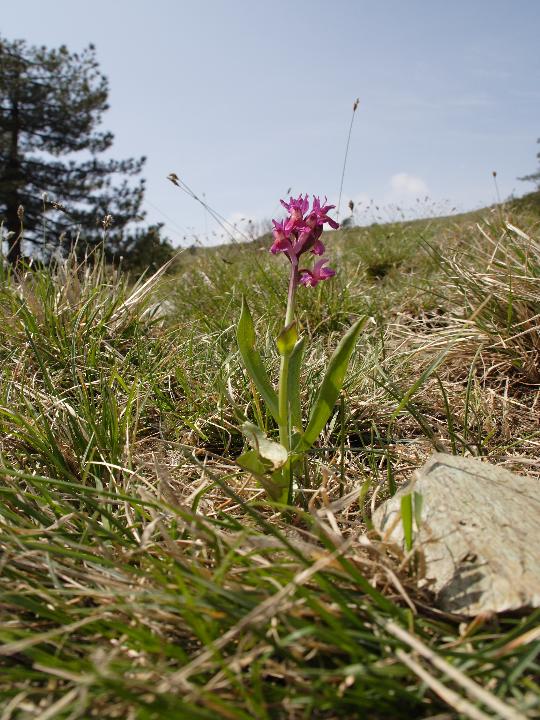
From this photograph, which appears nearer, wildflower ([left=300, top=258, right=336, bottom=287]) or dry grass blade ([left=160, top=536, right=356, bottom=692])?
dry grass blade ([left=160, top=536, right=356, bottom=692])

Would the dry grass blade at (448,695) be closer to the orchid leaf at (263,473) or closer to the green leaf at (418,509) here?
the green leaf at (418,509)

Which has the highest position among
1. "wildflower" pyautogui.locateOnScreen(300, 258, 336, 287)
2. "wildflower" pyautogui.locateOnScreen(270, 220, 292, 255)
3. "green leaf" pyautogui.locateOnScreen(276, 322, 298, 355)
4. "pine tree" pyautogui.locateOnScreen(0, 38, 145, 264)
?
"pine tree" pyautogui.locateOnScreen(0, 38, 145, 264)

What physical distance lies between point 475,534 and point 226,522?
0.50 m

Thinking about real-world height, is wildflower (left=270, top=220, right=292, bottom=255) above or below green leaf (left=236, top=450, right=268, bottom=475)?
above

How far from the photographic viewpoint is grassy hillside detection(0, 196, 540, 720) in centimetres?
69

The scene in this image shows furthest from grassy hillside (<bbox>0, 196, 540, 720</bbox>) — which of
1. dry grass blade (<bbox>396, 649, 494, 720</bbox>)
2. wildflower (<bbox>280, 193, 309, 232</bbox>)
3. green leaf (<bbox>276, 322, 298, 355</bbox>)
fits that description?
wildflower (<bbox>280, 193, 309, 232</bbox>)

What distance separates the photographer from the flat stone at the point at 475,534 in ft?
2.70

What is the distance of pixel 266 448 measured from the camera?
1308mm

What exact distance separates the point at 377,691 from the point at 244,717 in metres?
0.18

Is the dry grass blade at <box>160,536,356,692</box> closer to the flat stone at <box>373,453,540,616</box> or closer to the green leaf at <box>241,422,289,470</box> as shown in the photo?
the flat stone at <box>373,453,540,616</box>

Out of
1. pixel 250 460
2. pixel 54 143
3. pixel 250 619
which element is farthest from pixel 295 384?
pixel 54 143

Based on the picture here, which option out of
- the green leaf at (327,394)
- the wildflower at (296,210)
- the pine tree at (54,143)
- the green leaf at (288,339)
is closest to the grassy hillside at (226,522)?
the green leaf at (327,394)

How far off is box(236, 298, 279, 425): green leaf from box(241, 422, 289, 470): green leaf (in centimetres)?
8

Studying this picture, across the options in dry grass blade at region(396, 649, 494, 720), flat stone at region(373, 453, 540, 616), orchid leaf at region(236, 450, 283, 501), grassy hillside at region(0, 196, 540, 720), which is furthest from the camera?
orchid leaf at region(236, 450, 283, 501)
